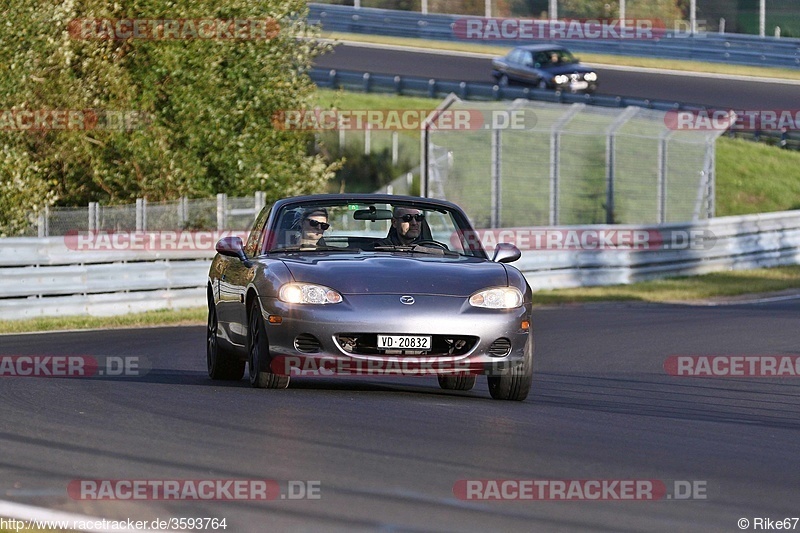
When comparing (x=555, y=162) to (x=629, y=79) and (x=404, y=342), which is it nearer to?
(x=404, y=342)

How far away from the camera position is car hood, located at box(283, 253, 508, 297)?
1002 centimetres

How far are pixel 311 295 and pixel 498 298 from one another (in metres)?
1.22

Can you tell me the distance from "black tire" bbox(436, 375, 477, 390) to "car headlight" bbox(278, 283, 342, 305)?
1851 mm

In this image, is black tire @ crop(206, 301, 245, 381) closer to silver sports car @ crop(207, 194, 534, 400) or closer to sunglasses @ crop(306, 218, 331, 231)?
silver sports car @ crop(207, 194, 534, 400)

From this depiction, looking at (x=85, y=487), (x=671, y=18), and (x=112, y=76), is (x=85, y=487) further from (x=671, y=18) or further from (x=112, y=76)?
(x=671, y=18)

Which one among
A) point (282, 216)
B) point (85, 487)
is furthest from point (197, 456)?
point (282, 216)

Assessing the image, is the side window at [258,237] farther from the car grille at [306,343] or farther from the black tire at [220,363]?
the car grille at [306,343]

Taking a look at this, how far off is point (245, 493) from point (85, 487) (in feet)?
2.28

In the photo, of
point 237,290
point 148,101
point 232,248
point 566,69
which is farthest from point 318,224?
point 566,69

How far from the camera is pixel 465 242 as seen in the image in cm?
1141

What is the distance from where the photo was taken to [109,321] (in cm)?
1972

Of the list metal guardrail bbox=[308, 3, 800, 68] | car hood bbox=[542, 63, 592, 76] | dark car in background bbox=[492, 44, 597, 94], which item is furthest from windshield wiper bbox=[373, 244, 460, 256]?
car hood bbox=[542, 63, 592, 76]

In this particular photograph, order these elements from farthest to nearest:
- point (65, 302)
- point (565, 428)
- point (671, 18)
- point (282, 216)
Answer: point (671, 18) < point (65, 302) < point (282, 216) < point (565, 428)

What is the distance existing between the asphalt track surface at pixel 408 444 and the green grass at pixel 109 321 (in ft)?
20.5
